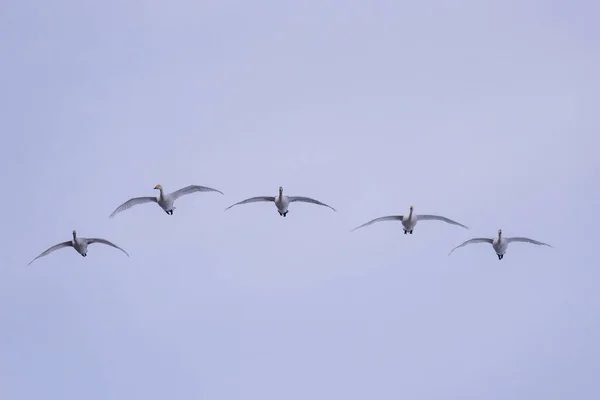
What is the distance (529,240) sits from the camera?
3012 inches

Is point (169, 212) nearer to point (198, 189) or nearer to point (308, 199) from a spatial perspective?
point (198, 189)

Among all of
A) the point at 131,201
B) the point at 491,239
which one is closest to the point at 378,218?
the point at 491,239

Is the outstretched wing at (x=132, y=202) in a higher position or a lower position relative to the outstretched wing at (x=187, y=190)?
lower

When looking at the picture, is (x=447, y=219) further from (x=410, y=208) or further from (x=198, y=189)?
(x=198, y=189)

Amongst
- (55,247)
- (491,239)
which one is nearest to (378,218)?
(491,239)

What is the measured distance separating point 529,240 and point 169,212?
70.1 feet

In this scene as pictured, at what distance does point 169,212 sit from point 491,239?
19264 millimetres

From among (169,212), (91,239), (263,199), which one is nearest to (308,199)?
(263,199)

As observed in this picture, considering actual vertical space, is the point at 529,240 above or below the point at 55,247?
above

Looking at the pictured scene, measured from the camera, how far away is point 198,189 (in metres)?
74.1

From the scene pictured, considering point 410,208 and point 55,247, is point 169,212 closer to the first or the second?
point 55,247

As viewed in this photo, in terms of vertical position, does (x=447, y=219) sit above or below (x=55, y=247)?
above

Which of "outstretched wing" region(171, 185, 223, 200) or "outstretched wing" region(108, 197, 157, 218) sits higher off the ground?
"outstretched wing" region(171, 185, 223, 200)

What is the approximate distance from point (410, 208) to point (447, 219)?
Result: 2.40 metres
